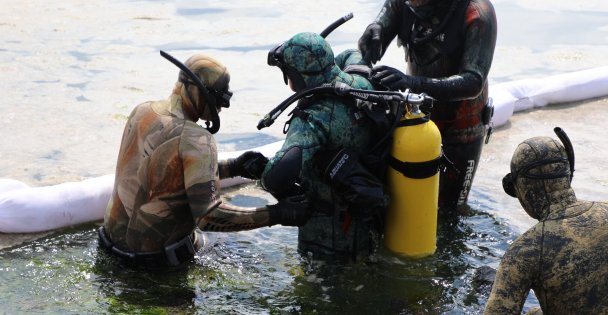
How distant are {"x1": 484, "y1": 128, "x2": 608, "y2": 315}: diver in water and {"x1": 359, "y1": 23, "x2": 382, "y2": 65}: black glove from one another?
218 centimetres

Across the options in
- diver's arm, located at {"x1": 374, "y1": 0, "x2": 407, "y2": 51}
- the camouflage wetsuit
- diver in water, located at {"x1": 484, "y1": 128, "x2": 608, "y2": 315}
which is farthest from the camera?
diver's arm, located at {"x1": 374, "y1": 0, "x2": 407, "y2": 51}

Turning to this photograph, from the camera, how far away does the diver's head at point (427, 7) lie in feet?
16.6

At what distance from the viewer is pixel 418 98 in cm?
433

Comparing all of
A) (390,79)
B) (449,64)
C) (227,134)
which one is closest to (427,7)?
(449,64)

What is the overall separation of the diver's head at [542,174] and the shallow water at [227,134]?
1.56 metres

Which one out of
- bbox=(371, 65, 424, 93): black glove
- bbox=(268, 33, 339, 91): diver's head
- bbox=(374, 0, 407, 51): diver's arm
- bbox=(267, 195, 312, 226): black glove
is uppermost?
bbox=(374, 0, 407, 51): diver's arm

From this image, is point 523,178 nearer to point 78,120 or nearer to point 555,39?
point 78,120

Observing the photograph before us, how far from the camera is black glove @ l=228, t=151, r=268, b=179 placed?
4.68 metres

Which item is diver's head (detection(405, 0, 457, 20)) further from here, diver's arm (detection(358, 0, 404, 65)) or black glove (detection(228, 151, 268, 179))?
black glove (detection(228, 151, 268, 179))

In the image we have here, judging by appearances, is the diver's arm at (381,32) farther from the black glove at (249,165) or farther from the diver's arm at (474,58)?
the black glove at (249,165)

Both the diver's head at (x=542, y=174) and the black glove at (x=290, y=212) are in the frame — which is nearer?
the diver's head at (x=542, y=174)

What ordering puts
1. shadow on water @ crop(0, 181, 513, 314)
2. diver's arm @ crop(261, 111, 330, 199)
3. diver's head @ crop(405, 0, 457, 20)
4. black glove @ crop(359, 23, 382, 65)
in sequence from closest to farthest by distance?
diver's arm @ crop(261, 111, 330, 199) < shadow on water @ crop(0, 181, 513, 314) < diver's head @ crop(405, 0, 457, 20) < black glove @ crop(359, 23, 382, 65)

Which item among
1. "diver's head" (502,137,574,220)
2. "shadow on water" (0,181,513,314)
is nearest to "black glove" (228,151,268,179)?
"shadow on water" (0,181,513,314)

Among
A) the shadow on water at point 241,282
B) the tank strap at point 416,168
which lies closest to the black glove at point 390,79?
the tank strap at point 416,168
